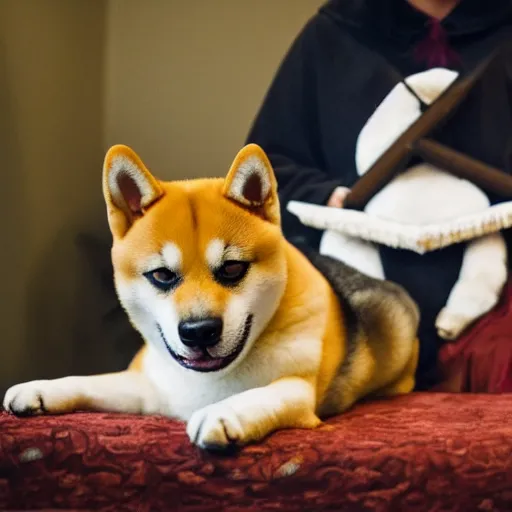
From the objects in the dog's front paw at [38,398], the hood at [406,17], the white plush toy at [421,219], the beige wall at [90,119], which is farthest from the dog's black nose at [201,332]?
the hood at [406,17]

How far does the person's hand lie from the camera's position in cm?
137

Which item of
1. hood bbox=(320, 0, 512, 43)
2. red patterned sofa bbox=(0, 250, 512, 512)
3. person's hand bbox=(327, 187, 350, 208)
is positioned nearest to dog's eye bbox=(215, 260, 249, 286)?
red patterned sofa bbox=(0, 250, 512, 512)

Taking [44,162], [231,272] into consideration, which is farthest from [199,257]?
[44,162]

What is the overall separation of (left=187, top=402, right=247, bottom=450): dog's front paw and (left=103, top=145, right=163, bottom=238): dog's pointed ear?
1.02ft

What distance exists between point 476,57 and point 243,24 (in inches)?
18.8

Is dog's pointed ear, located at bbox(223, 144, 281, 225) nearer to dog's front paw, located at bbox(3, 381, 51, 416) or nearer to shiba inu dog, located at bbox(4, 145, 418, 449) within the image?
shiba inu dog, located at bbox(4, 145, 418, 449)

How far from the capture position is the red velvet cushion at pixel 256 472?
32.4 inches

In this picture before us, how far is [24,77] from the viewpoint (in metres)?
1.24

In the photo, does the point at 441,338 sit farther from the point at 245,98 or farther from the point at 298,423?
the point at 245,98

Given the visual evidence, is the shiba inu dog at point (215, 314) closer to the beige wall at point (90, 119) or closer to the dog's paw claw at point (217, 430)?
the dog's paw claw at point (217, 430)

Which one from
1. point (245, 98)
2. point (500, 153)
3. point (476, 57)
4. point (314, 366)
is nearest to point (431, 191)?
point (500, 153)

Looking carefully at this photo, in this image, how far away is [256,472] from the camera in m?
0.82

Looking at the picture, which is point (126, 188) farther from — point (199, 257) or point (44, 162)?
point (44, 162)

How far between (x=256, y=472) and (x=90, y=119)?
2.56 feet
